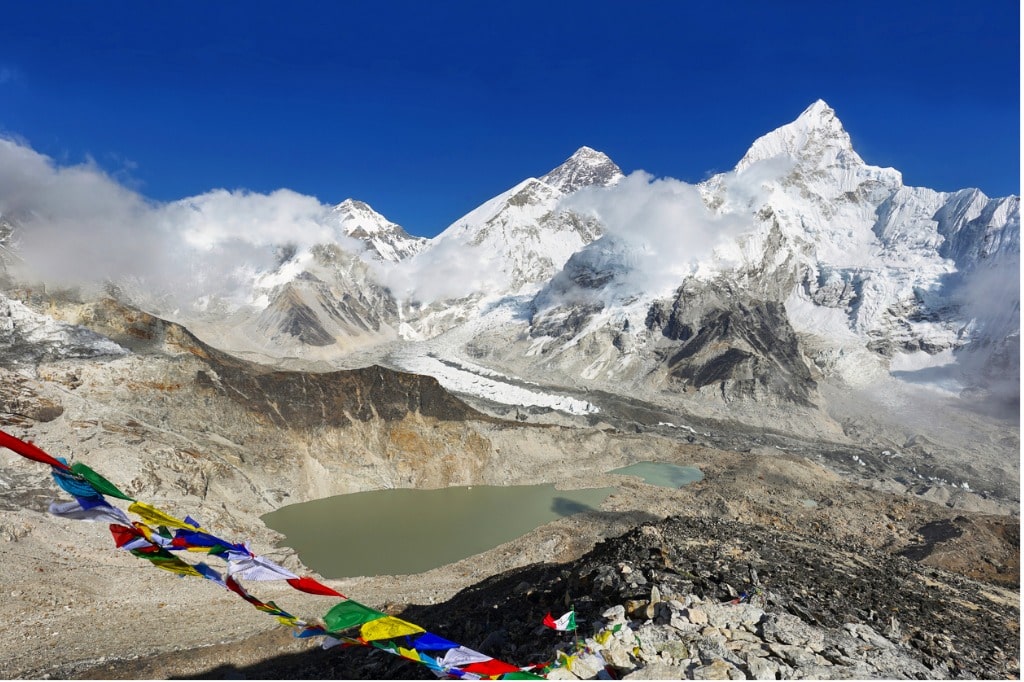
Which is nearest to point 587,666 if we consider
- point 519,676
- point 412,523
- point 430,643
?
point 519,676

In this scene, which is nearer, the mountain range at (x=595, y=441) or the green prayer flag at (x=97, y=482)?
the green prayer flag at (x=97, y=482)

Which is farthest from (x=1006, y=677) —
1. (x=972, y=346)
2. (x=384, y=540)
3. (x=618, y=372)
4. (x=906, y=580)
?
(x=972, y=346)

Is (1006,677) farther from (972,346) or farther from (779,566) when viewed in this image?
(972,346)

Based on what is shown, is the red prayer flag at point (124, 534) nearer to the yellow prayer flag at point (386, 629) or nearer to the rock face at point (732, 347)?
the yellow prayer flag at point (386, 629)

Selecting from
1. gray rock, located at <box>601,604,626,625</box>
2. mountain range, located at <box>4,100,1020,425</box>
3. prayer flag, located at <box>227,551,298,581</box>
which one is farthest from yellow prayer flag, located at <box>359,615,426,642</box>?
mountain range, located at <box>4,100,1020,425</box>

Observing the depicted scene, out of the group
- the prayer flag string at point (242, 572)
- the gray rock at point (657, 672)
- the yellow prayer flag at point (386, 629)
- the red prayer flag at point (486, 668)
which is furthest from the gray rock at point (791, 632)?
the yellow prayer flag at point (386, 629)

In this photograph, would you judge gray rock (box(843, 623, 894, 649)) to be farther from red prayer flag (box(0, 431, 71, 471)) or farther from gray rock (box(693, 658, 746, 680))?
red prayer flag (box(0, 431, 71, 471))

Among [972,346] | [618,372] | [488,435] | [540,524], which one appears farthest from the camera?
[972,346]

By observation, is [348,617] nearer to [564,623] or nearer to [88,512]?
[88,512]
